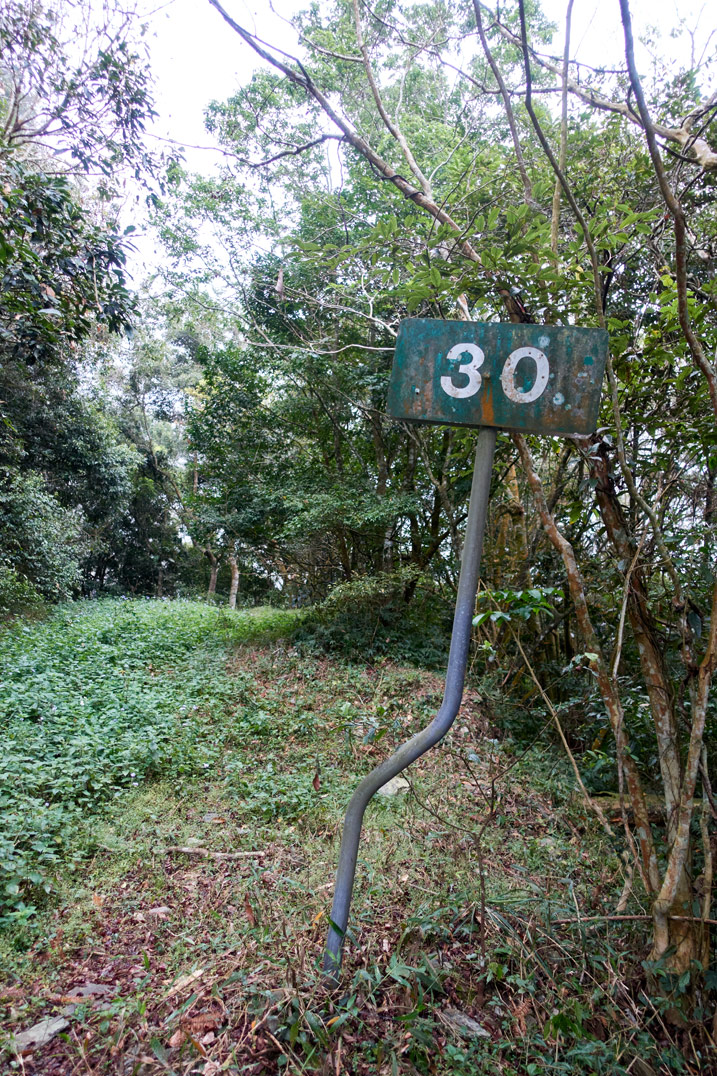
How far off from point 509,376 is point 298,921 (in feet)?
6.81

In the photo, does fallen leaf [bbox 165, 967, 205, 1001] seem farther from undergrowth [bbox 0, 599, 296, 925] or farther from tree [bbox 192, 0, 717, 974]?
tree [bbox 192, 0, 717, 974]

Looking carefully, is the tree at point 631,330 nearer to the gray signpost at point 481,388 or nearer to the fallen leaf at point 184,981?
the gray signpost at point 481,388

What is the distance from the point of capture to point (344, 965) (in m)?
2.01

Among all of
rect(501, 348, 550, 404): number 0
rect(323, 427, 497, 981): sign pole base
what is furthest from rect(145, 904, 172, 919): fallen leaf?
rect(501, 348, 550, 404): number 0

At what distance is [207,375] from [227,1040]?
7915 mm

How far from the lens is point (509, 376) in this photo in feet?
5.11

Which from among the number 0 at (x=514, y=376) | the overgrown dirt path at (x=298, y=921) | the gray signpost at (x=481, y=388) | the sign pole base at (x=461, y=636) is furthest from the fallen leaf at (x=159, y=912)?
the number 0 at (x=514, y=376)

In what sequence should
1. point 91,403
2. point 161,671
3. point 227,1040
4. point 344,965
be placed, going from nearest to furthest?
point 227,1040 → point 344,965 → point 161,671 → point 91,403

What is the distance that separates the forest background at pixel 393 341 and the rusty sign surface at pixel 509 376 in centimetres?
58

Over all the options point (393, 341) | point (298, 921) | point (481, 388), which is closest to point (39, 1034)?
point (298, 921)

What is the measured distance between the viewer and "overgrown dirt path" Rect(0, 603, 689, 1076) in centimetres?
176

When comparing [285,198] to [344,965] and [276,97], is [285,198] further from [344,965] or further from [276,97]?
[344,965]

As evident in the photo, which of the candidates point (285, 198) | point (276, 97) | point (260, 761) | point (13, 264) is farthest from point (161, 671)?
point (276, 97)

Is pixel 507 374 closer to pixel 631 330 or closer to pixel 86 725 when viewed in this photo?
pixel 631 330
